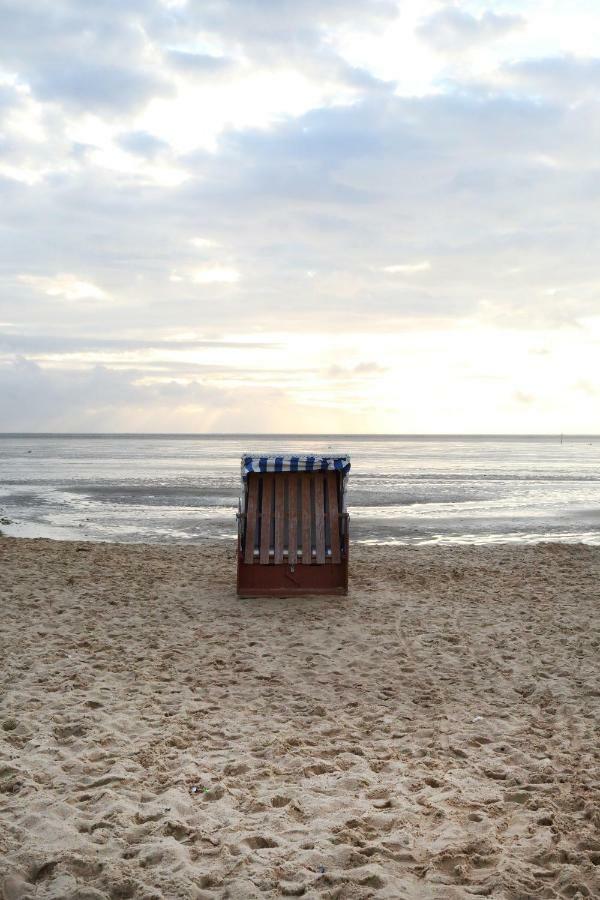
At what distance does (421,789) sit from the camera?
16.0 feet

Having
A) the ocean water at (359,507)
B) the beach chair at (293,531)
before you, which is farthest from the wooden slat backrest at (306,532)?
the ocean water at (359,507)

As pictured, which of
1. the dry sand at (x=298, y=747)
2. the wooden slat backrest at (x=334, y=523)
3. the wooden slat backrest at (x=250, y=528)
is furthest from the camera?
the wooden slat backrest at (x=334, y=523)

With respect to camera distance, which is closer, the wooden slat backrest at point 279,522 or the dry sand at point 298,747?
the dry sand at point 298,747

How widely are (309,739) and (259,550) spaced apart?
5065 millimetres

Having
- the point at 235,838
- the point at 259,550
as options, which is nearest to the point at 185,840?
the point at 235,838

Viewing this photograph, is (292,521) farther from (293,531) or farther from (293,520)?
(293,531)

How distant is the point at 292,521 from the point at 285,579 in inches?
32.4

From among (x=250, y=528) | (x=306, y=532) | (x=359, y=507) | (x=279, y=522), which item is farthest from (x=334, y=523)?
(x=359, y=507)

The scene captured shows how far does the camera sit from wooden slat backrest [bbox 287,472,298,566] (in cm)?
1066

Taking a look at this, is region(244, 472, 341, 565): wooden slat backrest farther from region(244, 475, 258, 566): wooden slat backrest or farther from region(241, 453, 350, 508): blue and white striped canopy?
region(241, 453, 350, 508): blue and white striped canopy

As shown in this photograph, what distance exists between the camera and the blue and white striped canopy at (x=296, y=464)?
10.7 meters

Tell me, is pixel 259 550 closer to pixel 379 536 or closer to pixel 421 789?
pixel 421 789

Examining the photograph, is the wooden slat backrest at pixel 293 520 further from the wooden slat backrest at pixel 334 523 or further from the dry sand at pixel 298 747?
the dry sand at pixel 298 747

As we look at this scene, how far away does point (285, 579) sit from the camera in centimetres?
1072
